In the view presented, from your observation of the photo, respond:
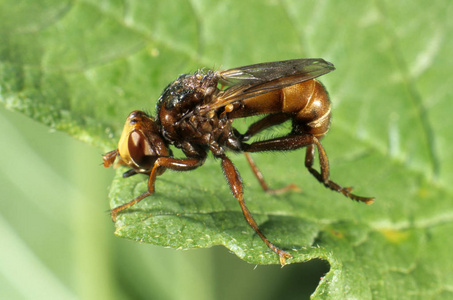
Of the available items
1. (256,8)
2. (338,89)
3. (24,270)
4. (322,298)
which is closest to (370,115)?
(338,89)

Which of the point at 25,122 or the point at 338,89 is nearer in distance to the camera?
the point at 338,89

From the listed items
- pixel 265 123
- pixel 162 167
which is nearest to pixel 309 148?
pixel 265 123

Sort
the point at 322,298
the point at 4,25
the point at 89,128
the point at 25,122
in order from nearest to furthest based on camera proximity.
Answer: the point at 322,298, the point at 89,128, the point at 4,25, the point at 25,122

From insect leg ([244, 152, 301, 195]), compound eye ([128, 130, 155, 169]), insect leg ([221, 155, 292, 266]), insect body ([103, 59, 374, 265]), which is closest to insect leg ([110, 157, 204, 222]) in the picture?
insect body ([103, 59, 374, 265])

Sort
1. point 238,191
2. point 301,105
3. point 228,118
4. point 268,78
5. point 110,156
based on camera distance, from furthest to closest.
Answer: point 228,118 → point 301,105 → point 268,78 → point 110,156 → point 238,191

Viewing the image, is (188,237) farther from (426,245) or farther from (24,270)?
(24,270)

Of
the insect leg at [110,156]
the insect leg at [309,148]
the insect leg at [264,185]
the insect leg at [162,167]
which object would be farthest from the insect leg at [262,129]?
the insect leg at [110,156]

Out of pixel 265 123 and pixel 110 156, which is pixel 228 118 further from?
pixel 110 156

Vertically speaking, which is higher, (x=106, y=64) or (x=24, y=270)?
(x=106, y=64)
